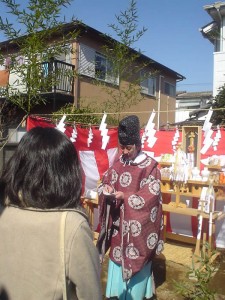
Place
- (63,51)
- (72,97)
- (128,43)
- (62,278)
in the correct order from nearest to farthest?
(62,278), (63,51), (128,43), (72,97)

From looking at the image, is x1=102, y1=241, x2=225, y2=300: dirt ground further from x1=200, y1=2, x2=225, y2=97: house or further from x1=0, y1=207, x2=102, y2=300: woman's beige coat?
x1=200, y1=2, x2=225, y2=97: house

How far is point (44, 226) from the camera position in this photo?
4.28 feet

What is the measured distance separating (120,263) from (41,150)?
2.18 metres

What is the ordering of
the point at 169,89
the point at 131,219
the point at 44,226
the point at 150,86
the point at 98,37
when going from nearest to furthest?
the point at 44,226, the point at 131,219, the point at 98,37, the point at 150,86, the point at 169,89

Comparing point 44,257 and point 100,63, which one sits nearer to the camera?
point 44,257

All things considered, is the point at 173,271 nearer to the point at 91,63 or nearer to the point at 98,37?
the point at 91,63

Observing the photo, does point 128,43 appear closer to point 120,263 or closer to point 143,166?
point 143,166

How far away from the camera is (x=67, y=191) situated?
137 cm

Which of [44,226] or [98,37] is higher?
[98,37]

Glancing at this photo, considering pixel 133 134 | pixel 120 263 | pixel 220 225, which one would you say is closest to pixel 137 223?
pixel 120 263

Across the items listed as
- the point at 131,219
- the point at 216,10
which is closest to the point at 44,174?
the point at 131,219

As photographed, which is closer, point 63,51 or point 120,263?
point 120,263

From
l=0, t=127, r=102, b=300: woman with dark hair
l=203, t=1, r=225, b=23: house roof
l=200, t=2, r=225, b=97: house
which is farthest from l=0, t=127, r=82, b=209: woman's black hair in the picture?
l=203, t=1, r=225, b=23: house roof

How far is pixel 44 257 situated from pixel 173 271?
151 inches
